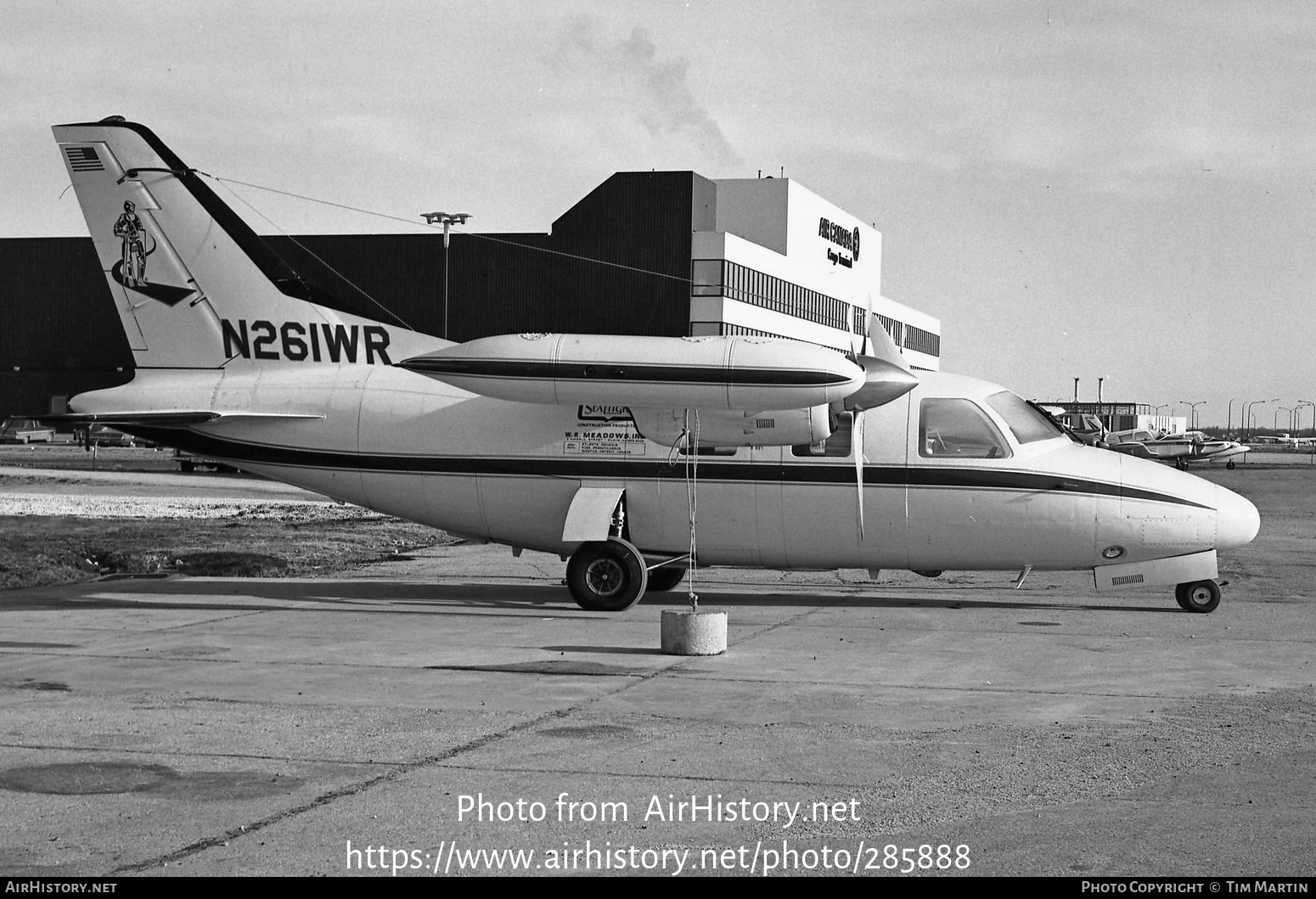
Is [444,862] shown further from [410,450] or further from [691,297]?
[691,297]

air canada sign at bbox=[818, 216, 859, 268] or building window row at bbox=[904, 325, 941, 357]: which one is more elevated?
air canada sign at bbox=[818, 216, 859, 268]

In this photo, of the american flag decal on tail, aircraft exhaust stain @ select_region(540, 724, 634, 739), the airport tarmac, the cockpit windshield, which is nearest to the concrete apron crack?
the airport tarmac

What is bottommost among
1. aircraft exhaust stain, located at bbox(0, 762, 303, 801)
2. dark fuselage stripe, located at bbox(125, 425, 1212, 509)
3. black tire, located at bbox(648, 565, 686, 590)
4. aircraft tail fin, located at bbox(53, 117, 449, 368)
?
aircraft exhaust stain, located at bbox(0, 762, 303, 801)

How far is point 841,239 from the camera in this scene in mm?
97000

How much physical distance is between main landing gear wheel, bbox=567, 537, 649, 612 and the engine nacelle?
4.78ft

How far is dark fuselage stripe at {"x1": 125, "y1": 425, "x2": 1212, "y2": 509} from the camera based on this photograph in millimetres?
16359

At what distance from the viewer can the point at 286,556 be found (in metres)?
22.9

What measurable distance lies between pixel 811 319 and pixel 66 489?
60706mm

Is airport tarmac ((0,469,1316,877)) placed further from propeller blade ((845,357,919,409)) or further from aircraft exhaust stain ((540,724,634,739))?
propeller blade ((845,357,919,409))

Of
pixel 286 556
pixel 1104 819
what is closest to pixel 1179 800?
pixel 1104 819

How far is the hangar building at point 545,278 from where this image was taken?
76.1 metres

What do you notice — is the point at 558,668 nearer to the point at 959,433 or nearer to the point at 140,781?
the point at 140,781

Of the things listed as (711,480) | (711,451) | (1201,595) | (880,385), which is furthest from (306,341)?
(1201,595)

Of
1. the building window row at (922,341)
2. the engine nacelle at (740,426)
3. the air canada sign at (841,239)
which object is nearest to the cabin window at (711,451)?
the engine nacelle at (740,426)
